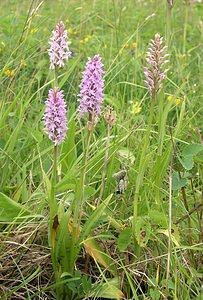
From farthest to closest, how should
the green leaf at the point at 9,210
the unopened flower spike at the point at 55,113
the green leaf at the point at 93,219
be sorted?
the green leaf at the point at 9,210
the green leaf at the point at 93,219
the unopened flower spike at the point at 55,113

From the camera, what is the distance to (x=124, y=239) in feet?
6.13

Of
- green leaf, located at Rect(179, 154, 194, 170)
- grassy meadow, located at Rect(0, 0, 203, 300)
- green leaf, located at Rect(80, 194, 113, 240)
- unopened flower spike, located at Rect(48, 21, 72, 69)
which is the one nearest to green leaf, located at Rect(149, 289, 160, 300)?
grassy meadow, located at Rect(0, 0, 203, 300)

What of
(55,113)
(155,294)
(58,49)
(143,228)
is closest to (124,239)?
(143,228)

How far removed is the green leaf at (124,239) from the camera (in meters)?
1.87

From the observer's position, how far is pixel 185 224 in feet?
7.13

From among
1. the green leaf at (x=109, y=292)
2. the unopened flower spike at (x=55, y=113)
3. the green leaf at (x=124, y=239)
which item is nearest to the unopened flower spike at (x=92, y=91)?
the unopened flower spike at (x=55, y=113)

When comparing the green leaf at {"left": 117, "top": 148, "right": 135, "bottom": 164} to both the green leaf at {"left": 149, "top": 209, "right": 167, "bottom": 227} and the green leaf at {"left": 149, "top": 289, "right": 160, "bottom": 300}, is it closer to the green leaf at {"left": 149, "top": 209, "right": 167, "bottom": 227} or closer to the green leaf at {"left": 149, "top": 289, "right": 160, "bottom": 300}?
the green leaf at {"left": 149, "top": 209, "right": 167, "bottom": 227}

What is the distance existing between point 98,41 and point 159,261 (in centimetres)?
200

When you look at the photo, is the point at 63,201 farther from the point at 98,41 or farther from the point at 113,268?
the point at 98,41

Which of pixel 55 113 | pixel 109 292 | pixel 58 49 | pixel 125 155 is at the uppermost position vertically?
pixel 58 49

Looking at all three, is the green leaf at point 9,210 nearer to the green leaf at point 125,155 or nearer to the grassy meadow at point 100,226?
the grassy meadow at point 100,226

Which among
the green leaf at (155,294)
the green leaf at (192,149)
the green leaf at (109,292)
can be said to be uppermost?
the green leaf at (192,149)

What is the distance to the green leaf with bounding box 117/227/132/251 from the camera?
1865mm

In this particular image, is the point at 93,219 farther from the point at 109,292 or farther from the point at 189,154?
the point at 189,154
